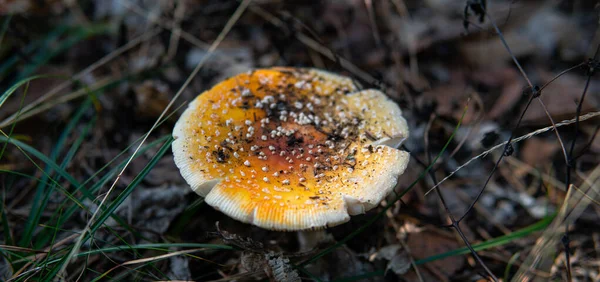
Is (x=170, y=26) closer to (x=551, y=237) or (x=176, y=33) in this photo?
(x=176, y=33)

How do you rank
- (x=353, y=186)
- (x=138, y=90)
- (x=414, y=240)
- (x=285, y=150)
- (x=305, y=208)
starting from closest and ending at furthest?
1. (x=305, y=208)
2. (x=353, y=186)
3. (x=285, y=150)
4. (x=414, y=240)
5. (x=138, y=90)

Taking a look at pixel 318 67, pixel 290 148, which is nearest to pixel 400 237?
pixel 290 148

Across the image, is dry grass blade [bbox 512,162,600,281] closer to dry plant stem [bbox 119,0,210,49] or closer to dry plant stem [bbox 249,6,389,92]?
dry plant stem [bbox 249,6,389,92]

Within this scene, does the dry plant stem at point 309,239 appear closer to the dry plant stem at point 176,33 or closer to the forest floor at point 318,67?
the forest floor at point 318,67

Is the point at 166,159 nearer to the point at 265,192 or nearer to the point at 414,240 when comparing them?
the point at 265,192

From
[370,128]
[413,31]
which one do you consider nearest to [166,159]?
[370,128]

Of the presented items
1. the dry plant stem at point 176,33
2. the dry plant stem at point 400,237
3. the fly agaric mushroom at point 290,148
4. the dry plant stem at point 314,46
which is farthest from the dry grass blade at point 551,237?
the dry plant stem at point 176,33

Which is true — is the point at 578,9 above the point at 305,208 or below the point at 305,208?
above

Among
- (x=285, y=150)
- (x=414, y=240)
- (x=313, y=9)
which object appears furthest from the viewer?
(x=313, y=9)
